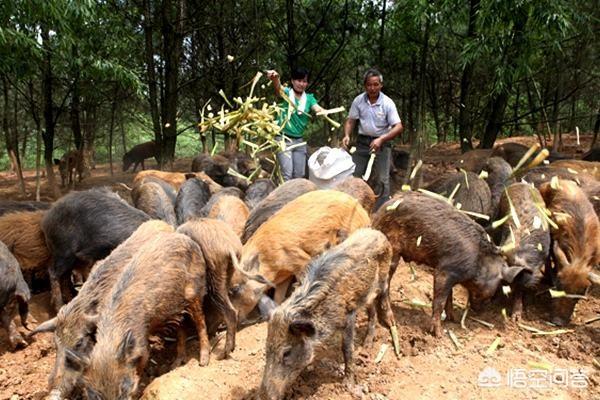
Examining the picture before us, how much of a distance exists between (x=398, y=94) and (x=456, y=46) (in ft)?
11.9

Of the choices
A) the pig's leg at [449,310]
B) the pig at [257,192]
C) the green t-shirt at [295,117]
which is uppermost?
the green t-shirt at [295,117]

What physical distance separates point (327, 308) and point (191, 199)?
4.30 m

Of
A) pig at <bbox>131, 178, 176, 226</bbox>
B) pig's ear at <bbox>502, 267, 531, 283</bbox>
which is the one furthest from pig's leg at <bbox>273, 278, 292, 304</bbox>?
pig's ear at <bbox>502, 267, 531, 283</bbox>

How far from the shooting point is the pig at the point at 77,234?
5.47m

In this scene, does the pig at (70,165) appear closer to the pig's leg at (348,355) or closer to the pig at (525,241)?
the pig at (525,241)

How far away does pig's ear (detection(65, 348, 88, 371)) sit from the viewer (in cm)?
344

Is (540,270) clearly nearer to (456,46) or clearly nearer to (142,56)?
(142,56)

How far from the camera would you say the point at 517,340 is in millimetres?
4988

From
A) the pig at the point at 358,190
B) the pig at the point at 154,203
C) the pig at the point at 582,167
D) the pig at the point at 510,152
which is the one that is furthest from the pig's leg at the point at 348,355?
the pig at the point at 510,152

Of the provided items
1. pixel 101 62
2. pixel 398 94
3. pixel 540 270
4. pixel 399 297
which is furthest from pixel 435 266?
pixel 398 94

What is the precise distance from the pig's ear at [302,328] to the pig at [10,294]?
9.58ft

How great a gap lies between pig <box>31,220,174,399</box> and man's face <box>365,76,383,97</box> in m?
4.10

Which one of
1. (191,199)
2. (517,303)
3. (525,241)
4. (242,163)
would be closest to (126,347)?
(517,303)

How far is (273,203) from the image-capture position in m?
6.33
